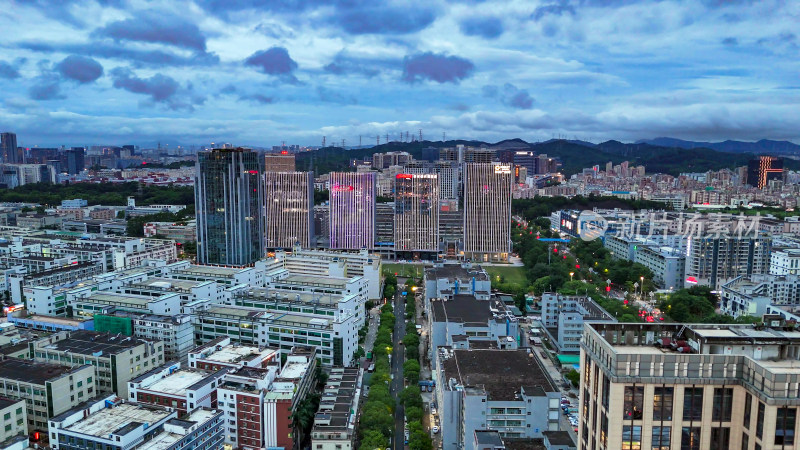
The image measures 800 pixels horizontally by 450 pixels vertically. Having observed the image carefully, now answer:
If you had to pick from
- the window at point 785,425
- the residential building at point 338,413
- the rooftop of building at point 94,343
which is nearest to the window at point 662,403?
the window at point 785,425

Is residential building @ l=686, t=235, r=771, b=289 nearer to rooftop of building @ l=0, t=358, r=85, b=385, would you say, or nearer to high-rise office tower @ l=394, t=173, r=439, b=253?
high-rise office tower @ l=394, t=173, r=439, b=253

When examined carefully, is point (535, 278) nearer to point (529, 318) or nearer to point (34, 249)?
point (529, 318)

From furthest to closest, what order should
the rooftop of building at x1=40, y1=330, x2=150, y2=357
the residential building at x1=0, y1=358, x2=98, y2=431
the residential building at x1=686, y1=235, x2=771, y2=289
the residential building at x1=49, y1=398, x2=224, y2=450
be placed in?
the residential building at x1=686, y1=235, x2=771, y2=289, the rooftop of building at x1=40, y1=330, x2=150, y2=357, the residential building at x1=0, y1=358, x2=98, y2=431, the residential building at x1=49, y1=398, x2=224, y2=450

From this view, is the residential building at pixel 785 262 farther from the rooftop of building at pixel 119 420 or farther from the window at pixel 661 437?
the rooftop of building at pixel 119 420

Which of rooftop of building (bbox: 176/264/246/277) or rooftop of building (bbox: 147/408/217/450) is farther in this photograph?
rooftop of building (bbox: 176/264/246/277)

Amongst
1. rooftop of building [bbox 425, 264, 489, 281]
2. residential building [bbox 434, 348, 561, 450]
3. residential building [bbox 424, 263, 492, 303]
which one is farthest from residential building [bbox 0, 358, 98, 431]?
rooftop of building [bbox 425, 264, 489, 281]

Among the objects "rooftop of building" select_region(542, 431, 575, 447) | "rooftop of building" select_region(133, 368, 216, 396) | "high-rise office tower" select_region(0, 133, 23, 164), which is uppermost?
"high-rise office tower" select_region(0, 133, 23, 164)

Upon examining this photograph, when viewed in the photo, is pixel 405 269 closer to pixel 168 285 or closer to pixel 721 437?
pixel 168 285
